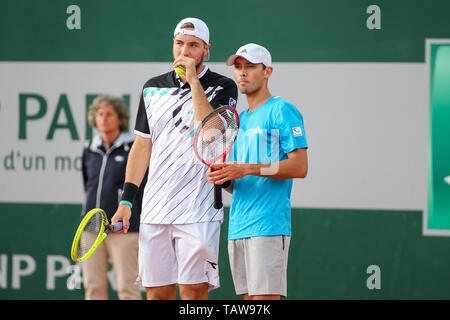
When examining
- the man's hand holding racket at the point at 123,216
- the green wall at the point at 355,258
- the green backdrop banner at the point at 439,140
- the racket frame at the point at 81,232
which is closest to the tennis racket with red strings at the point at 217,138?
the man's hand holding racket at the point at 123,216

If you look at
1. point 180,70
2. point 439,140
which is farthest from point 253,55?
point 439,140

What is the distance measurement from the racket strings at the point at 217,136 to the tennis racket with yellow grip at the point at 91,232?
581 millimetres

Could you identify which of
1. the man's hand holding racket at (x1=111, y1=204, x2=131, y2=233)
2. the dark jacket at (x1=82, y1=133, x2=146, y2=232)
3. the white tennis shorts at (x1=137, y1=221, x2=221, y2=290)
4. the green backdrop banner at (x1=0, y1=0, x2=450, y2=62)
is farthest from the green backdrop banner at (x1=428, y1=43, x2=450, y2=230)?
the man's hand holding racket at (x1=111, y1=204, x2=131, y2=233)

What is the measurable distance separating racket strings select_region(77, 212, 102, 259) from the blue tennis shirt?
71 centimetres

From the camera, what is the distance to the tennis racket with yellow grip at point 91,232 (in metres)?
3.19

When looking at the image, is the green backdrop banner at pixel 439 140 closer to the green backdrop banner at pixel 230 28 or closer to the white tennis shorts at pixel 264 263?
the green backdrop banner at pixel 230 28

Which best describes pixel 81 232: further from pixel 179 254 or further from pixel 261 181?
pixel 261 181

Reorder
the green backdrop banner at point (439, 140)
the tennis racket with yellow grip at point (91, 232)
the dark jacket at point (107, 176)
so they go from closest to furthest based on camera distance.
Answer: the tennis racket with yellow grip at point (91, 232) < the dark jacket at point (107, 176) < the green backdrop banner at point (439, 140)

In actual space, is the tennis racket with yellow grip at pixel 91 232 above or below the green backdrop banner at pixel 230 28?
below

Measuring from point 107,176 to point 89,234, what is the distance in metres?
1.33

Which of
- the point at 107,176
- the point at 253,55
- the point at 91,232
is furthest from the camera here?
the point at 107,176

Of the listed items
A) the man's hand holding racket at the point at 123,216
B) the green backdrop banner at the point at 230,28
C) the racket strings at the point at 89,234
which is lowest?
the racket strings at the point at 89,234

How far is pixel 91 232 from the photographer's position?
330 cm

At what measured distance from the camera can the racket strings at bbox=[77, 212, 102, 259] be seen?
3271 millimetres
